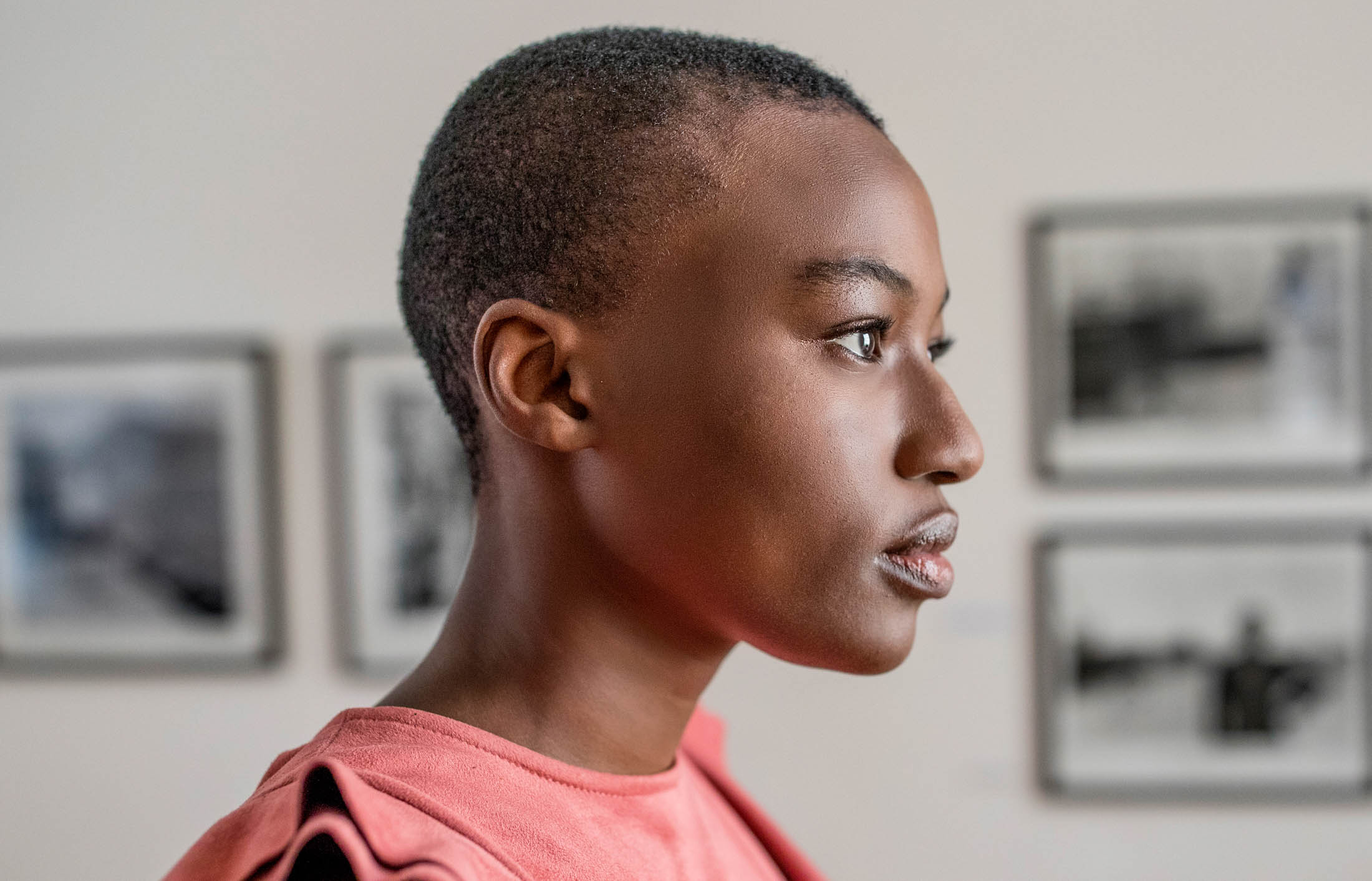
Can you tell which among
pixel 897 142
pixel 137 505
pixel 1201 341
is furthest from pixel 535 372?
pixel 137 505

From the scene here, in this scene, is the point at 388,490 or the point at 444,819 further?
the point at 388,490

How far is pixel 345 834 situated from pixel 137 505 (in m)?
1.99

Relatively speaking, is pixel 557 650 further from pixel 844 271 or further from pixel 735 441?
pixel 844 271

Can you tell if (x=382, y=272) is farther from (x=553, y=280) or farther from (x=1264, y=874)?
(x=1264, y=874)

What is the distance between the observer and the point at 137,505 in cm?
213

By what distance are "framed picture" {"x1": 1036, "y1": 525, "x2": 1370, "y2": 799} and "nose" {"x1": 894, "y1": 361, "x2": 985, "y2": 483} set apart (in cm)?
145

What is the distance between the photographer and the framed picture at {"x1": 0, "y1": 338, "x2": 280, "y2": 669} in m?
2.09

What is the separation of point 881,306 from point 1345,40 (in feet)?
6.00

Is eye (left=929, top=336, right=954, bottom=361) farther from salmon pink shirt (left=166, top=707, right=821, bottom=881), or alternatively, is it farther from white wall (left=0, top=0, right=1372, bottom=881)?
white wall (left=0, top=0, right=1372, bottom=881)

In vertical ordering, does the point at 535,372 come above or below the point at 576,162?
below

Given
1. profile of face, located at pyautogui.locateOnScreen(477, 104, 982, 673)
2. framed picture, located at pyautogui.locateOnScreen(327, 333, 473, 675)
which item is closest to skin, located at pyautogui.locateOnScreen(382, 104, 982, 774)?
profile of face, located at pyautogui.locateOnScreen(477, 104, 982, 673)

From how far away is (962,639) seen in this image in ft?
6.39

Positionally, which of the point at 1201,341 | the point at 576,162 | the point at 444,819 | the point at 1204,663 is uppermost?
the point at 1201,341

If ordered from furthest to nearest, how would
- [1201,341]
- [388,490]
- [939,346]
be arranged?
[388,490]
[1201,341]
[939,346]
